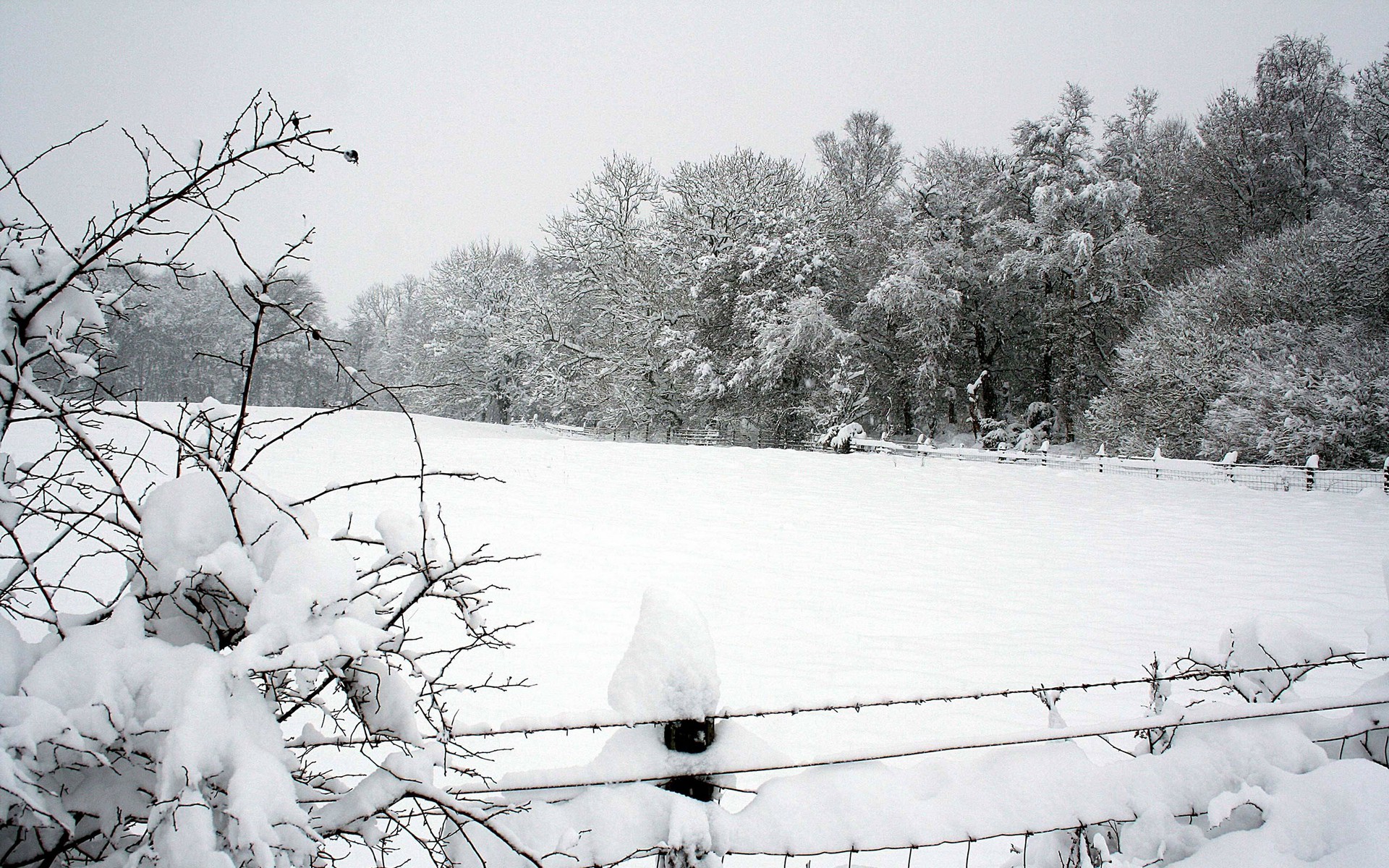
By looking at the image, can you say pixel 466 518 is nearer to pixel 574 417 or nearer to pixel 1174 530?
pixel 1174 530

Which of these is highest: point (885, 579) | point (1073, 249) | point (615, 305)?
point (1073, 249)

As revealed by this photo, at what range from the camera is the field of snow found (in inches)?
194

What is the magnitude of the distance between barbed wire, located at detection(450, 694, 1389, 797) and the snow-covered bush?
285 mm

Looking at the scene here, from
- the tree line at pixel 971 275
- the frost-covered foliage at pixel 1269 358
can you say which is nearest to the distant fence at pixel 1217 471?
the frost-covered foliage at pixel 1269 358

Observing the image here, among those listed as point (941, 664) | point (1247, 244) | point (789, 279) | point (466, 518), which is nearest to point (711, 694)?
point (941, 664)

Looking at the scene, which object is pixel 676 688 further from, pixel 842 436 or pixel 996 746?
pixel 842 436

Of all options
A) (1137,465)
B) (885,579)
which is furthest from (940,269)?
(885,579)

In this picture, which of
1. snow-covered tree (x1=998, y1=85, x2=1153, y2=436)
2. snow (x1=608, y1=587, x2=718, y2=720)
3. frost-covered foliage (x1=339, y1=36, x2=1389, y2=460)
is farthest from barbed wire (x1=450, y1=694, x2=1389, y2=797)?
snow-covered tree (x1=998, y1=85, x2=1153, y2=436)

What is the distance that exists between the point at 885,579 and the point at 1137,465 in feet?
41.5

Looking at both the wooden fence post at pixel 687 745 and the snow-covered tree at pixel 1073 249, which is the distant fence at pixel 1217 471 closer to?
the snow-covered tree at pixel 1073 249

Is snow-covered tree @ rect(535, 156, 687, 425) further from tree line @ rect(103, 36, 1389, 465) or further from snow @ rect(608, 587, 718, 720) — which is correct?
snow @ rect(608, 587, 718, 720)

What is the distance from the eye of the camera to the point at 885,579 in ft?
25.7

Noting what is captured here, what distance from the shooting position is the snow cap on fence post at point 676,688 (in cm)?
155

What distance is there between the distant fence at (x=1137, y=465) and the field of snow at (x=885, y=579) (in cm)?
90
